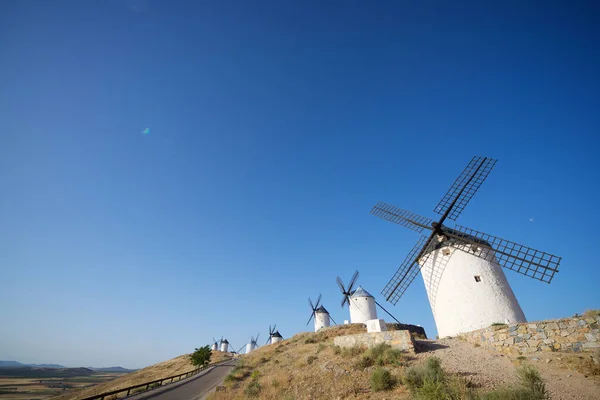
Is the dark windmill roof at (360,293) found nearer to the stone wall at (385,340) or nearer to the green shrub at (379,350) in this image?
the stone wall at (385,340)

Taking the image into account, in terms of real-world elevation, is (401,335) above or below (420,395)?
above

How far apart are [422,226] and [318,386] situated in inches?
527

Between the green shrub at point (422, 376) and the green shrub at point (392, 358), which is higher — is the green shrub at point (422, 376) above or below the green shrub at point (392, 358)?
below

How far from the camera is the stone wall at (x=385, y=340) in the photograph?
12.4 metres

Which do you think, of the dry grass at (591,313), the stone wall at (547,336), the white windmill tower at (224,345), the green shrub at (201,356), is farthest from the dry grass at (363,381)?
the white windmill tower at (224,345)

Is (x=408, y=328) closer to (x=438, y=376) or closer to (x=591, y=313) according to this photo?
(x=591, y=313)

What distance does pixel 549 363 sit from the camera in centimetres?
950

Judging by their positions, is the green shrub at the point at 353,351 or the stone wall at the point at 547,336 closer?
the stone wall at the point at 547,336

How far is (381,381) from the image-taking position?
28.3ft

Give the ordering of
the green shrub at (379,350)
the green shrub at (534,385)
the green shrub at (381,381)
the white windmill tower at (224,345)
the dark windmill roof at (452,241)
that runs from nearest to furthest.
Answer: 1. the green shrub at (534,385)
2. the green shrub at (381,381)
3. the green shrub at (379,350)
4. the dark windmill roof at (452,241)
5. the white windmill tower at (224,345)

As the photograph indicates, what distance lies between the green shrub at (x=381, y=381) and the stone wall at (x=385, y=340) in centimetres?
391

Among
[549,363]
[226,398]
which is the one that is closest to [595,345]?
[549,363]

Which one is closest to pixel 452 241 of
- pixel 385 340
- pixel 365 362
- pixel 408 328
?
pixel 385 340

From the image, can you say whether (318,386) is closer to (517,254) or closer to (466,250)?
(466,250)
